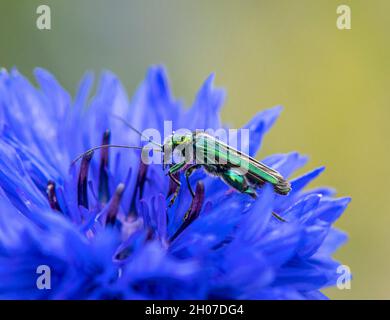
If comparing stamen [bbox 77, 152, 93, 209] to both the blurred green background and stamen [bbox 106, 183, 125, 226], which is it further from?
the blurred green background

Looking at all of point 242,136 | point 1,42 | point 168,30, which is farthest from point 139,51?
point 242,136

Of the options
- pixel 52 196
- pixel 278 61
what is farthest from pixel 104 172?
pixel 278 61

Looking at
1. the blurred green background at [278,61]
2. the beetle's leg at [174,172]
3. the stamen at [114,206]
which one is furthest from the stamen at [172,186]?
the blurred green background at [278,61]

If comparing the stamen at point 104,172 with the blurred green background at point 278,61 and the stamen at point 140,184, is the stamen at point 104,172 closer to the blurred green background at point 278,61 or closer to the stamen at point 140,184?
the stamen at point 140,184

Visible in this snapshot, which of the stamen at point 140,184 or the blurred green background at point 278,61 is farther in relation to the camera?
the blurred green background at point 278,61

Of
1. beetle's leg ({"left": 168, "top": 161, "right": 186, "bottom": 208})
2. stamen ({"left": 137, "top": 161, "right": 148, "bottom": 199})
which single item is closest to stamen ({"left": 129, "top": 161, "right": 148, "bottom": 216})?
stamen ({"left": 137, "top": 161, "right": 148, "bottom": 199})

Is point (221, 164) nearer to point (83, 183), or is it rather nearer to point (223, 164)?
point (223, 164)
